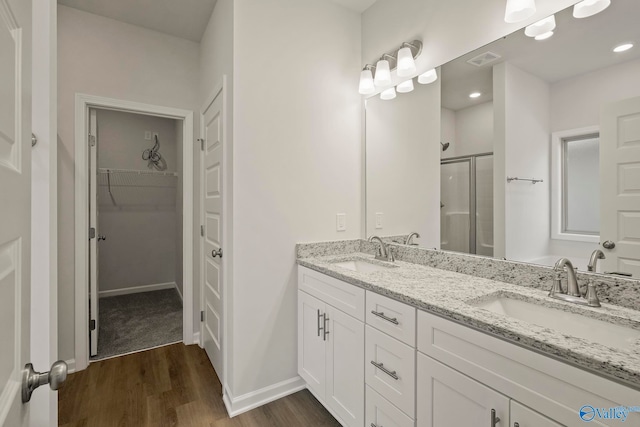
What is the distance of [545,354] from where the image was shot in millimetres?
826

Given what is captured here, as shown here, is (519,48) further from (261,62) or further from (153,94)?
(153,94)

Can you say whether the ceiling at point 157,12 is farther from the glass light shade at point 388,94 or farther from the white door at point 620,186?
the white door at point 620,186

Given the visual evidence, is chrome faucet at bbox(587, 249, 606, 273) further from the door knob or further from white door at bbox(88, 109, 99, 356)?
white door at bbox(88, 109, 99, 356)

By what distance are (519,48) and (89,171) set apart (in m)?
2.98

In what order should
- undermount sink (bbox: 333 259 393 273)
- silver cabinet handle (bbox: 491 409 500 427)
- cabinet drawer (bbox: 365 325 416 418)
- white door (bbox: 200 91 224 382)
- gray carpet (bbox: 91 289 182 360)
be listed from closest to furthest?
silver cabinet handle (bbox: 491 409 500 427) → cabinet drawer (bbox: 365 325 416 418) → undermount sink (bbox: 333 259 393 273) → white door (bbox: 200 91 224 382) → gray carpet (bbox: 91 289 182 360)

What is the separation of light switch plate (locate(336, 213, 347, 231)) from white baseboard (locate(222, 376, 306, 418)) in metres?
1.07

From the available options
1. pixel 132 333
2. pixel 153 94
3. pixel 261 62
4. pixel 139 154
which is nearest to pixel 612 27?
pixel 261 62

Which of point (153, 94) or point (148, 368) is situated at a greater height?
point (153, 94)

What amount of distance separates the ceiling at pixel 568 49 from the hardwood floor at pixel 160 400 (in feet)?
6.84

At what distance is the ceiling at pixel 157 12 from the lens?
7.27 feet

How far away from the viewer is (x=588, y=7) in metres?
1.22

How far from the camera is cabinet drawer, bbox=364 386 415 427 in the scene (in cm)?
125

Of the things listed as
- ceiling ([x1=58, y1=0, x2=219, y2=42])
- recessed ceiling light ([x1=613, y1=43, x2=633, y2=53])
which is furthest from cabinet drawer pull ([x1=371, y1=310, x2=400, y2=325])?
ceiling ([x1=58, y1=0, x2=219, y2=42])

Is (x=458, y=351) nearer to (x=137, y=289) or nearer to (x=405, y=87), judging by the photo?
(x=405, y=87)
